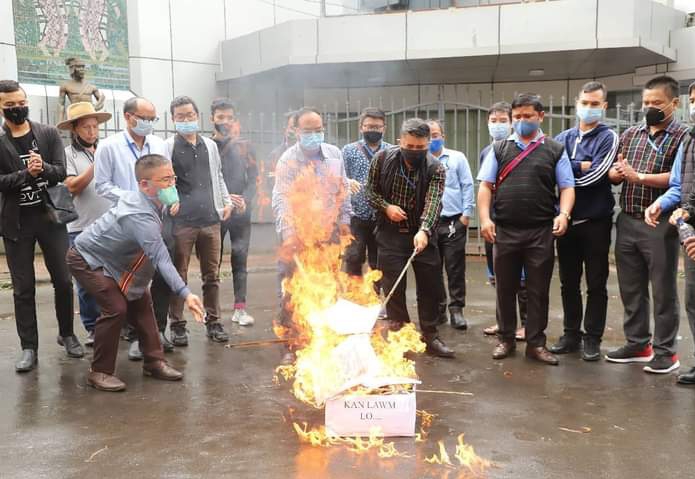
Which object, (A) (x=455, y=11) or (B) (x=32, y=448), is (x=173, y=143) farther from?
(A) (x=455, y=11)

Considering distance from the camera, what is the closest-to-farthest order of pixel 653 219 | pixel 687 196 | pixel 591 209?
pixel 687 196 → pixel 653 219 → pixel 591 209

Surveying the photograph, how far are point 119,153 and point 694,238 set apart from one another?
180 inches

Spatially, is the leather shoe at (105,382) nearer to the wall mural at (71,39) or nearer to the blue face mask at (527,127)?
the blue face mask at (527,127)

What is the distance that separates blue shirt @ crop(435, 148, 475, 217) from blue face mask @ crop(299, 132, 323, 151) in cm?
162

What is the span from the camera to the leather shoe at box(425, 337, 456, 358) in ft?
18.4

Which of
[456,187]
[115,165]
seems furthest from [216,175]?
[456,187]

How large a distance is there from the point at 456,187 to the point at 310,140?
1899 mm

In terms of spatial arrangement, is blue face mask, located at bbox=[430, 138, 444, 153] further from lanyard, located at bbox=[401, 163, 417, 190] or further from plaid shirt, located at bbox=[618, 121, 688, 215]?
plaid shirt, located at bbox=[618, 121, 688, 215]

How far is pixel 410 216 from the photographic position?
5.59 meters

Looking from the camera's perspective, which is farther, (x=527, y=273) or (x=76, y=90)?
(x=76, y=90)

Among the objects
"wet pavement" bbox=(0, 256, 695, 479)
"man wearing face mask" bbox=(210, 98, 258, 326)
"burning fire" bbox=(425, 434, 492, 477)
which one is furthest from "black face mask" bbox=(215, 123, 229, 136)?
"burning fire" bbox=(425, 434, 492, 477)

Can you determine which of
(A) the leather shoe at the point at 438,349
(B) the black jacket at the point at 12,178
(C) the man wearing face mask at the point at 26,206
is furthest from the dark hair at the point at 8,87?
(A) the leather shoe at the point at 438,349

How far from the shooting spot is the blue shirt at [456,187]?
6742 mm

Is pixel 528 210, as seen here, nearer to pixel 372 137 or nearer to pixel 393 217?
pixel 393 217
